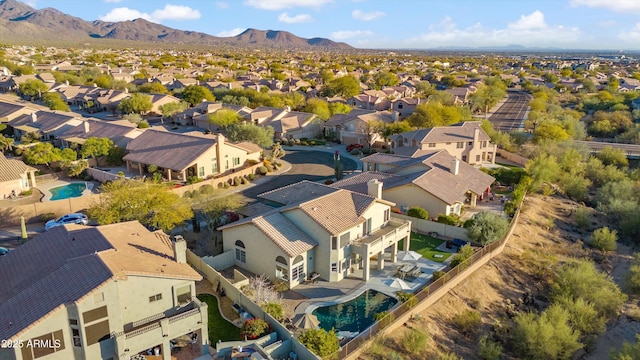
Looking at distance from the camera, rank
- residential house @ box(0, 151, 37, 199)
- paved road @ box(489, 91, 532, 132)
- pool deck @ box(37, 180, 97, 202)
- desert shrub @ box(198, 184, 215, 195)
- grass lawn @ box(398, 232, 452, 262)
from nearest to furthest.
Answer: grass lawn @ box(398, 232, 452, 262) < residential house @ box(0, 151, 37, 199) < pool deck @ box(37, 180, 97, 202) < desert shrub @ box(198, 184, 215, 195) < paved road @ box(489, 91, 532, 132)

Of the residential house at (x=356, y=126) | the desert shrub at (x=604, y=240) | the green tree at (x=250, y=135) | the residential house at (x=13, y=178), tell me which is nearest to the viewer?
the desert shrub at (x=604, y=240)

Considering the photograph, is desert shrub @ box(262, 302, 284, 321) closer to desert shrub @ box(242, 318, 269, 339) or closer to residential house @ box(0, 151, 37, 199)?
desert shrub @ box(242, 318, 269, 339)

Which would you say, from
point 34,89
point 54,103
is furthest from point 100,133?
point 34,89

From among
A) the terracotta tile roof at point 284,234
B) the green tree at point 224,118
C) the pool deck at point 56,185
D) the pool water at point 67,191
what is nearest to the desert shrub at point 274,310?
the terracotta tile roof at point 284,234

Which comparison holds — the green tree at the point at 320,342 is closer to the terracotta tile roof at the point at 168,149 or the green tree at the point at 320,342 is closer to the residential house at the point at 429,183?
the residential house at the point at 429,183

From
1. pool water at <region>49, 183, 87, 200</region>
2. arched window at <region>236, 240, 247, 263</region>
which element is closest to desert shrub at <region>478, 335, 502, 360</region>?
arched window at <region>236, 240, 247, 263</region>
